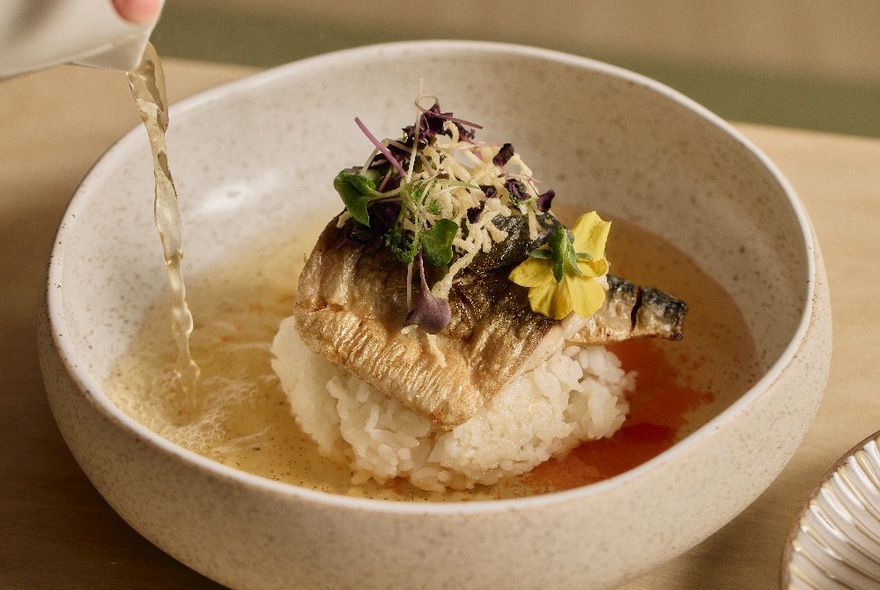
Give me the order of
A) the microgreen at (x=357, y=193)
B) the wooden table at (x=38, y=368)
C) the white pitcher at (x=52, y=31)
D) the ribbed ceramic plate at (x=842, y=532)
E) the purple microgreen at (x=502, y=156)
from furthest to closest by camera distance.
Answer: the purple microgreen at (x=502, y=156) < the microgreen at (x=357, y=193) < the wooden table at (x=38, y=368) < the ribbed ceramic plate at (x=842, y=532) < the white pitcher at (x=52, y=31)

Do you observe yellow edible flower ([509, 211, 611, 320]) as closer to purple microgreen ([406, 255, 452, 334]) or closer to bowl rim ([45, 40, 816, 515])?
purple microgreen ([406, 255, 452, 334])

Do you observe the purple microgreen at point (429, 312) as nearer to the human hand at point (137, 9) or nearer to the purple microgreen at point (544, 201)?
the purple microgreen at point (544, 201)

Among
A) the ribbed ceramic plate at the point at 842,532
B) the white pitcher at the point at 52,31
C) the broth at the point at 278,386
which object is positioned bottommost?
the broth at the point at 278,386

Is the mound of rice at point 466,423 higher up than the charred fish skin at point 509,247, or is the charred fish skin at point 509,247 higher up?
the charred fish skin at point 509,247

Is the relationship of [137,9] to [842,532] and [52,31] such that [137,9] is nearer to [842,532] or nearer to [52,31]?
[52,31]

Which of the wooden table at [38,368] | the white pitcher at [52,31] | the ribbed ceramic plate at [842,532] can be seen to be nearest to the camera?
the white pitcher at [52,31]

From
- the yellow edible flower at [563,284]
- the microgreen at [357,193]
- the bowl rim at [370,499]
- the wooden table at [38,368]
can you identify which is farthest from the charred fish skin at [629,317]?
the microgreen at [357,193]

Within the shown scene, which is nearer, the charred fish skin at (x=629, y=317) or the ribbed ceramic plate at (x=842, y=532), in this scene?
the ribbed ceramic plate at (x=842, y=532)

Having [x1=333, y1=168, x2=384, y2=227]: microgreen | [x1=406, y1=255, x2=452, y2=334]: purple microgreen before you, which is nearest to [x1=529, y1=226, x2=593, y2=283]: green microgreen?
[x1=406, y1=255, x2=452, y2=334]: purple microgreen
